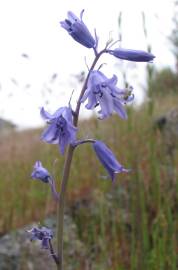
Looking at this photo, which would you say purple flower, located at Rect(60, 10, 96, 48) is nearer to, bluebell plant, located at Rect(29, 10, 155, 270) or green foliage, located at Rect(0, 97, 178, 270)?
bluebell plant, located at Rect(29, 10, 155, 270)

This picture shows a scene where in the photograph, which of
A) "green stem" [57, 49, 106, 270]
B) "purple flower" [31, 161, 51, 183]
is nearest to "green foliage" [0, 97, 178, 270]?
"purple flower" [31, 161, 51, 183]

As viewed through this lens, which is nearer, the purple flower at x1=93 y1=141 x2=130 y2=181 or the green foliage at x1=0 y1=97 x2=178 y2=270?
the purple flower at x1=93 y1=141 x2=130 y2=181

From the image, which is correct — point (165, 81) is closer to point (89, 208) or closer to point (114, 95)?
point (89, 208)

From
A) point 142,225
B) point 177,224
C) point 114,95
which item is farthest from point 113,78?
point 177,224

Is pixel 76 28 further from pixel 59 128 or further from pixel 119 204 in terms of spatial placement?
pixel 119 204

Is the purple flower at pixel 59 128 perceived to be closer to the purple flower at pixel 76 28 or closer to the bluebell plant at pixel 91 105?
the bluebell plant at pixel 91 105
